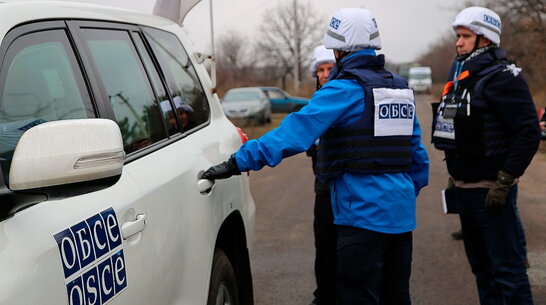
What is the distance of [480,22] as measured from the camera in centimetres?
346

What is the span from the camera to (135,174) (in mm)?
2193

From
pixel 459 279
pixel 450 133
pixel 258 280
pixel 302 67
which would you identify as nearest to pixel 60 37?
pixel 450 133

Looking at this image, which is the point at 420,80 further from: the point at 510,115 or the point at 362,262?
the point at 362,262

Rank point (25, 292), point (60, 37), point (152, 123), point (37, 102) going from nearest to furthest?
point (25, 292)
point (37, 102)
point (60, 37)
point (152, 123)

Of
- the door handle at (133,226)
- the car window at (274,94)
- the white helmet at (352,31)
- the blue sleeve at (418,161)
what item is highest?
the white helmet at (352,31)

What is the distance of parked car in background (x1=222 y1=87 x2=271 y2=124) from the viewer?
21.5m

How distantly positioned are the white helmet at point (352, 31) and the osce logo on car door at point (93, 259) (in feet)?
5.24

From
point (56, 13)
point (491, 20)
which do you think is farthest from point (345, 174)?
point (56, 13)

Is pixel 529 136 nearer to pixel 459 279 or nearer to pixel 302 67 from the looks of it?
pixel 459 279

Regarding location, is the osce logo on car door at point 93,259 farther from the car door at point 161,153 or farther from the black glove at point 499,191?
the black glove at point 499,191

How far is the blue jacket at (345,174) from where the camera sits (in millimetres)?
2799

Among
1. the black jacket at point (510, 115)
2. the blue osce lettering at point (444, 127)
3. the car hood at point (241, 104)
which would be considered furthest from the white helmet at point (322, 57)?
the car hood at point (241, 104)

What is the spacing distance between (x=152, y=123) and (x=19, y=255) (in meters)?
1.26

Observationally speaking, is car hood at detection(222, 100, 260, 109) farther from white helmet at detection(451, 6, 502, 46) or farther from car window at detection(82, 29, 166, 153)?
car window at detection(82, 29, 166, 153)
